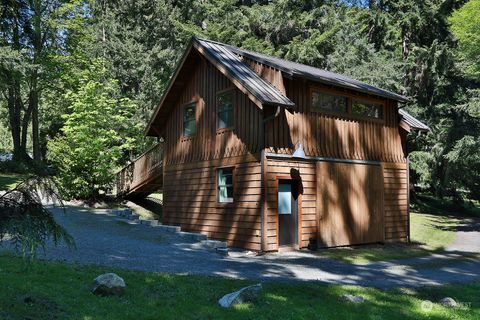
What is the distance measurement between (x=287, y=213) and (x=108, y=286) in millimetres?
7833

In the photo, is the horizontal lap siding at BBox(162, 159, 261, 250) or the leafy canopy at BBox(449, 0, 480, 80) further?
the leafy canopy at BBox(449, 0, 480, 80)

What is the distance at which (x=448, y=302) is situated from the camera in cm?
775

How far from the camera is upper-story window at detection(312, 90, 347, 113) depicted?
1483 centimetres

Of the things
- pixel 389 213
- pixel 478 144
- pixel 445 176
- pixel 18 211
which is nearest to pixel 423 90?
pixel 445 176

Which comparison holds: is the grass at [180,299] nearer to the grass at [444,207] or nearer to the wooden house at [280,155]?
the wooden house at [280,155]

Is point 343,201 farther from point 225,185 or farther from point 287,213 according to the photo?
point 225,185

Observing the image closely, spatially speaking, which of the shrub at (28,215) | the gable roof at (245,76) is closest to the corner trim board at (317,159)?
the gable roof at (245,76)

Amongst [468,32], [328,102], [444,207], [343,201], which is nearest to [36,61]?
[328,102]

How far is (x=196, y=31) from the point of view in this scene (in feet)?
107

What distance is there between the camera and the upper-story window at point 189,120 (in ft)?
57.4

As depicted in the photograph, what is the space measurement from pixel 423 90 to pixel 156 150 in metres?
17.2

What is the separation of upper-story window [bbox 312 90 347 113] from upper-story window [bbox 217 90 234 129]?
9.27 ft

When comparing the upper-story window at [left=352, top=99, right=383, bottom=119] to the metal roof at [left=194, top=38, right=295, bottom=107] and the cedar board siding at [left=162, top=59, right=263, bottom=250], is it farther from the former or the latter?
the cedar board siding at [left=162, top=59, right=263, bottom=250]

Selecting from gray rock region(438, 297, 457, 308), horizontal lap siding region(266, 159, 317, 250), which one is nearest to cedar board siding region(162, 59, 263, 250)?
horizontal lap siding region(266, 159, 317, 250)
